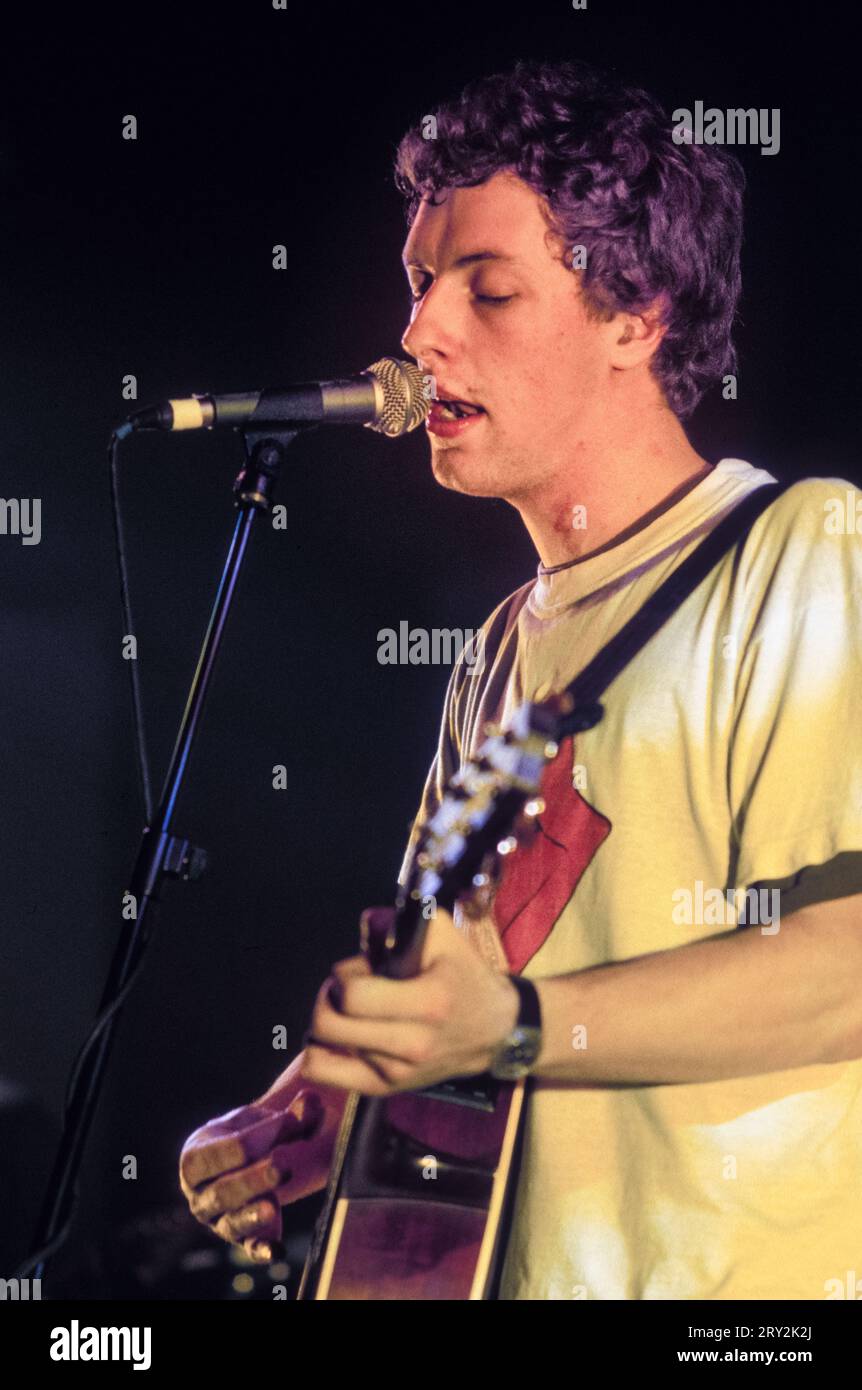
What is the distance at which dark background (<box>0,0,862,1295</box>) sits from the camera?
2.39 m

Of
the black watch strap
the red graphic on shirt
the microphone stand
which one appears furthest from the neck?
the black watch strap

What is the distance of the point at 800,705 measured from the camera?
1758mm

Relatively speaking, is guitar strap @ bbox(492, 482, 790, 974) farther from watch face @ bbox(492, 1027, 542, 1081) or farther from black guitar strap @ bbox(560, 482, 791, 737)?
watch face @ bbox(492, 1027, 542, 1081)

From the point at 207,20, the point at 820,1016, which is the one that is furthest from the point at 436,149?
the point at 820,1016

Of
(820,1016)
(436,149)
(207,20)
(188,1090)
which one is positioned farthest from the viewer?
(207,20)

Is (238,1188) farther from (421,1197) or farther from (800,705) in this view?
(800,705)

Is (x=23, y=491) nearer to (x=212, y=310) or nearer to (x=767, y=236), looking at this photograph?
(x=212, y=310)

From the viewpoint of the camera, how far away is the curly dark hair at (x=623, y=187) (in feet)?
7.23

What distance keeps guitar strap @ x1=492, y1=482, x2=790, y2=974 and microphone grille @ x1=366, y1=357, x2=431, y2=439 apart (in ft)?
1.33

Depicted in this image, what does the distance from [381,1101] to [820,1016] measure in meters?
0.58

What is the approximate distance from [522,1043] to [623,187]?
4.39 ft

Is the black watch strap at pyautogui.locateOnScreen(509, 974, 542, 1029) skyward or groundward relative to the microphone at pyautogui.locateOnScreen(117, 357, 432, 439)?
groundward

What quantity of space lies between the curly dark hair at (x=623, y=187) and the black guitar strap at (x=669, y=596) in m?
0.34

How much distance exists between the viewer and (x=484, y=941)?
193 centimetres
